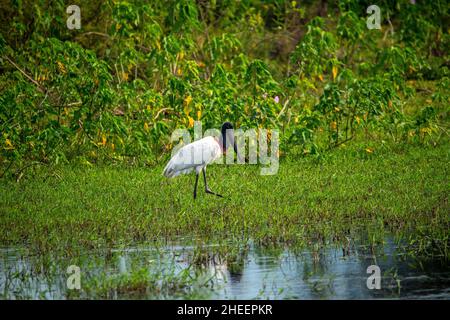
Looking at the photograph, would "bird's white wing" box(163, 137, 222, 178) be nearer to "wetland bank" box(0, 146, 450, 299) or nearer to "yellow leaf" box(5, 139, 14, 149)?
"wetland bank" box(0, 146, 450, 299)

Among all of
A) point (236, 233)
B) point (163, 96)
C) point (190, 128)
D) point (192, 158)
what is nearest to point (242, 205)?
point (236, 233)

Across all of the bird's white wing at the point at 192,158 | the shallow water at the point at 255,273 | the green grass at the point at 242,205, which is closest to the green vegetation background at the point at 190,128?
the green grass at the point at 242,205

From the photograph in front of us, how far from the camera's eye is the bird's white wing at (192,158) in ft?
32.0

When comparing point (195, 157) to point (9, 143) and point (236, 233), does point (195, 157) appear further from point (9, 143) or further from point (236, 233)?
point (236, 233)

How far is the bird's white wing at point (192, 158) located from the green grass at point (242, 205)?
0.21m

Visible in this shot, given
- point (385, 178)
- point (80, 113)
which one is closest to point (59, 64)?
point (80, 113)

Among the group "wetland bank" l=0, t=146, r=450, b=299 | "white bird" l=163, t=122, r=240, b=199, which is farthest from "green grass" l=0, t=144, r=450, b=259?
"white bird" l=163, t=122, r=240, b=199

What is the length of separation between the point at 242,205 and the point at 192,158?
4.34 feet

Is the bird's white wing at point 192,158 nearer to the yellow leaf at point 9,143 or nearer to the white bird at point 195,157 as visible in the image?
the white bird at point 195,157

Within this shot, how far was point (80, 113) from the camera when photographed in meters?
10.8

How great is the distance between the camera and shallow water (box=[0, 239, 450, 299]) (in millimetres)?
6035

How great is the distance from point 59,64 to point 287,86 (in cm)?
286

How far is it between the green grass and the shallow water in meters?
0.28

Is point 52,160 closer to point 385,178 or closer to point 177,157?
point 177,157
